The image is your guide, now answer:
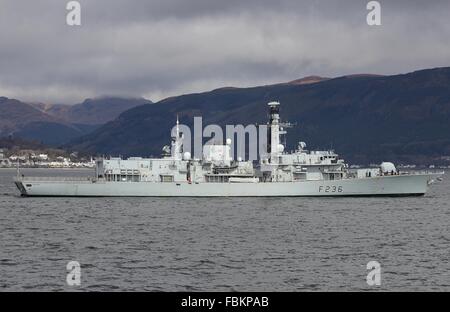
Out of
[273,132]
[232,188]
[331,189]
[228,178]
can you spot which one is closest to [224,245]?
[232,188]

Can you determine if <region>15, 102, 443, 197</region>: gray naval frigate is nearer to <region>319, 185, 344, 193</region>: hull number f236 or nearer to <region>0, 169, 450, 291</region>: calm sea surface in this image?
<region>319, 185, 344, 193</region>: hull number f236

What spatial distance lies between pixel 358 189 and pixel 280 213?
20530mm

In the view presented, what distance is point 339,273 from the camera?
134 feet

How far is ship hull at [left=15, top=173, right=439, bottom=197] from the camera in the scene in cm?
8894

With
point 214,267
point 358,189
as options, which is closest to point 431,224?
point 358,189

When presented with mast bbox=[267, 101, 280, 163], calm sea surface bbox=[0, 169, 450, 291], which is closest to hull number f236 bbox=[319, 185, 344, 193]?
calm sea surface bbox=[0, 169, 450, 291]

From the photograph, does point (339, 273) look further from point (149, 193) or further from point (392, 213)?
point (149, 193)

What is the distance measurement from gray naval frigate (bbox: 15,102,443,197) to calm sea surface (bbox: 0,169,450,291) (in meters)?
5.02

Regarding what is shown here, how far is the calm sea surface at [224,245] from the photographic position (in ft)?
127
